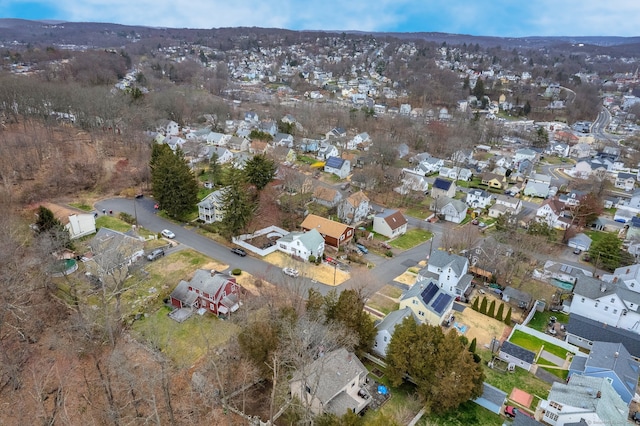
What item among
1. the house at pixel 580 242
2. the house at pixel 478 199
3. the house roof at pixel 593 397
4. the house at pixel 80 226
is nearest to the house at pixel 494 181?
the house at pixel 478 199

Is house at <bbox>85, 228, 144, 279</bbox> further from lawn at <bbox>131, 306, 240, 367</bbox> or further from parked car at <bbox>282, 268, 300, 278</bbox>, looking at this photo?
parked car at <bbox>282, 268, 300, 278</bbox>

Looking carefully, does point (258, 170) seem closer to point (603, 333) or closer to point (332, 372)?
point (332, 372)

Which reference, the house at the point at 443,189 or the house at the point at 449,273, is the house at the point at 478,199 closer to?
the house at the point at 443,189

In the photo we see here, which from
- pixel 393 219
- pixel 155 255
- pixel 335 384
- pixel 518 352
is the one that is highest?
pixel 393 219

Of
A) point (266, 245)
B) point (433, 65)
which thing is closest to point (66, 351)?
point (266, 245)

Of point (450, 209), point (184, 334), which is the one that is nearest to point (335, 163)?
point (450, 209)

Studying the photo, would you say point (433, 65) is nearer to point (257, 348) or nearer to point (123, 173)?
point (123, 173)
